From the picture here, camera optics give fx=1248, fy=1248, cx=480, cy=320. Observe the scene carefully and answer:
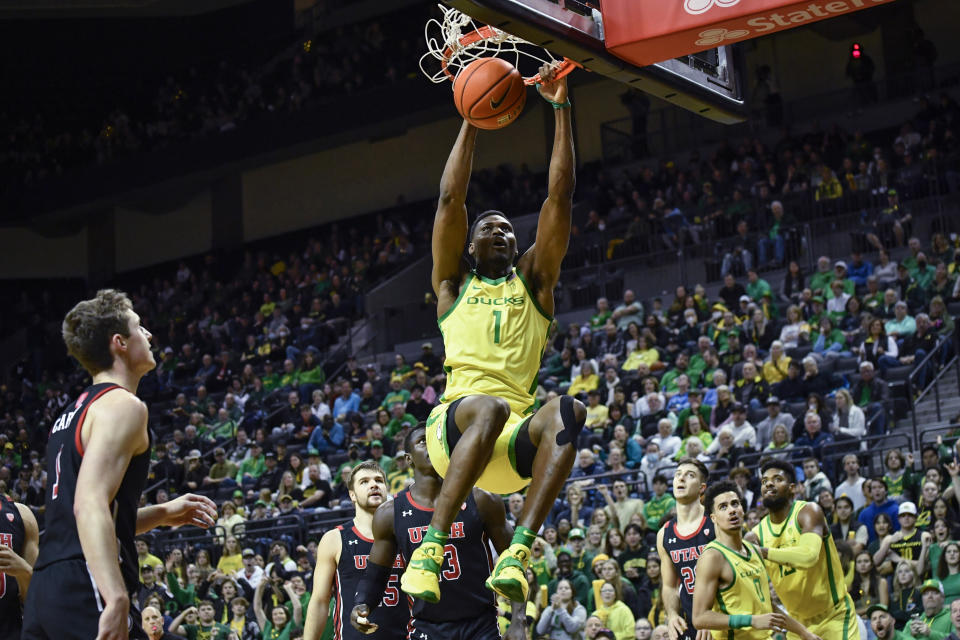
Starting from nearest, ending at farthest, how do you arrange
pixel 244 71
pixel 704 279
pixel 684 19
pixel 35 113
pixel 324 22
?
pixel 684 19 < pixel 704 279 < pixel 324 22 < pixel 244 71 < pixel 35 113

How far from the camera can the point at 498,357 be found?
6.62m

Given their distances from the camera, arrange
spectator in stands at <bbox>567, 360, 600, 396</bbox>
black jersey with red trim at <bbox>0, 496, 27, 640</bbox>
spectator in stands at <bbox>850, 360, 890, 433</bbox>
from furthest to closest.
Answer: spectator in stands at <bbox>567, 360, 600, 396</bbox>, spectator in stands at <bbox>850, 360, 890, 433</bbox>, black jersey with red trim at <bbox>0, 496, 27, 640</bbox>

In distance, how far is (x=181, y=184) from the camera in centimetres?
3419

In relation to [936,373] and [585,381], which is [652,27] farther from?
[585,381]

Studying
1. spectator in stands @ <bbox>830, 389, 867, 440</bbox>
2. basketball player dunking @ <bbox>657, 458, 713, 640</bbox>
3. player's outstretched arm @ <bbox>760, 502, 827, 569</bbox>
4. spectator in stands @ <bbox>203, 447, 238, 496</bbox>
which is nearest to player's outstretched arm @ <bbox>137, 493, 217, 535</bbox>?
basketball player dunking @ <bbox>657, 458, 713, 640</bbox>

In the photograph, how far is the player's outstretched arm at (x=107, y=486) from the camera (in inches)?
180

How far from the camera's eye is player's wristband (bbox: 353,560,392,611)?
7363 mm

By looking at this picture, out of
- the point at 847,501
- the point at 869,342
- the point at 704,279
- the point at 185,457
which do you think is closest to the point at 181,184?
the point at 185,457

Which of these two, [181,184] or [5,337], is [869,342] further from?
[5,337]

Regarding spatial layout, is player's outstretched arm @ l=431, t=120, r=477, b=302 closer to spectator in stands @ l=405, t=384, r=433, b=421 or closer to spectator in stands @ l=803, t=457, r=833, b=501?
spectator in stands @ l=803, t=457, r=833, b=501

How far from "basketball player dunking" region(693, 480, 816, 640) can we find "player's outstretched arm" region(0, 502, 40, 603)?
13.7 feet

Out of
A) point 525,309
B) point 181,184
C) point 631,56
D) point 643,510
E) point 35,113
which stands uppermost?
point 35,113

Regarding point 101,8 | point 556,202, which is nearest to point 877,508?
point 556,202

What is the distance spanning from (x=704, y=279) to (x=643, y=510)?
886 cm
